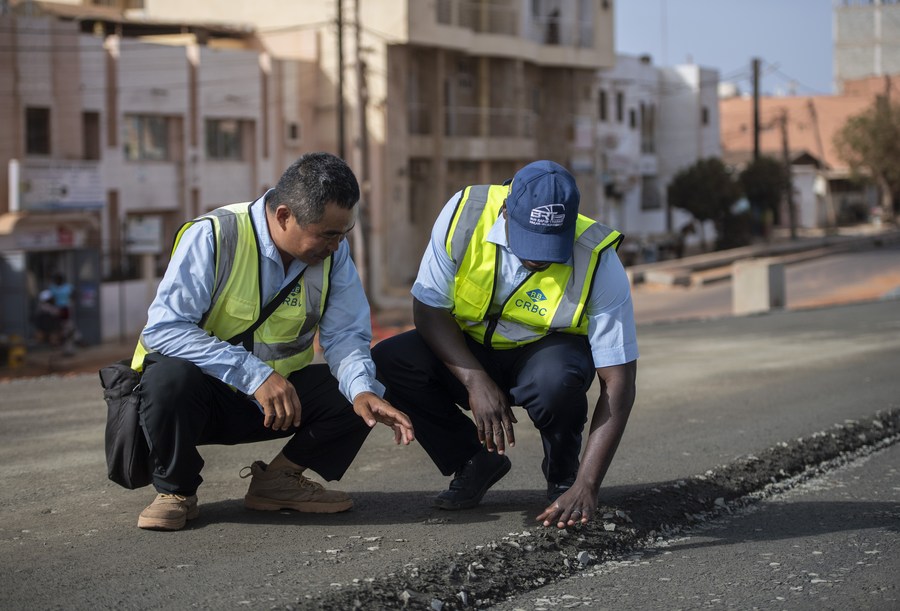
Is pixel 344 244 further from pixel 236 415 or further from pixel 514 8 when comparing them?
pixel 514 8

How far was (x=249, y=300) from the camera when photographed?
4.47 meters

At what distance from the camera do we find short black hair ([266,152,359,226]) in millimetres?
4305

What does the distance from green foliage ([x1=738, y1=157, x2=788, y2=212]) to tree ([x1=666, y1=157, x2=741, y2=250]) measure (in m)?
3.91

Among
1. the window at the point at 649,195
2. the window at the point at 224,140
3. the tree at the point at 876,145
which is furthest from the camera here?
the tree at the point at 876,145

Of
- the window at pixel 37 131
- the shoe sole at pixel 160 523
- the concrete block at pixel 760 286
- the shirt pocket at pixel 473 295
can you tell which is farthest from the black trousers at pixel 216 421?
the window at pixel 37 131

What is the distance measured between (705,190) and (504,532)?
49705 millimetres

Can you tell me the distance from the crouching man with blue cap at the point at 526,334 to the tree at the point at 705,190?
161 feet

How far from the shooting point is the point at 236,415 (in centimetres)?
454

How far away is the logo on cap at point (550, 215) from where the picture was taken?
434cm

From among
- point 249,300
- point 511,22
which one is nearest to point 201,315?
point 249,300

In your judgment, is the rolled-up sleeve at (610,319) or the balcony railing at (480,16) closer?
the rolled-up sleeve at (610,319)

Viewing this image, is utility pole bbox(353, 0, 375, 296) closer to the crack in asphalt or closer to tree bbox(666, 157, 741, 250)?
tree bbox(666, 157, 741, 250)

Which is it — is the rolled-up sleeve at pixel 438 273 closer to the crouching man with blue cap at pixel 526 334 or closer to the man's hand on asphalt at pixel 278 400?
the crouching man with blue cap at pixel 526 334

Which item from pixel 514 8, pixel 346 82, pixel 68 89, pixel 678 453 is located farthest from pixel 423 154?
pixel 678 453
